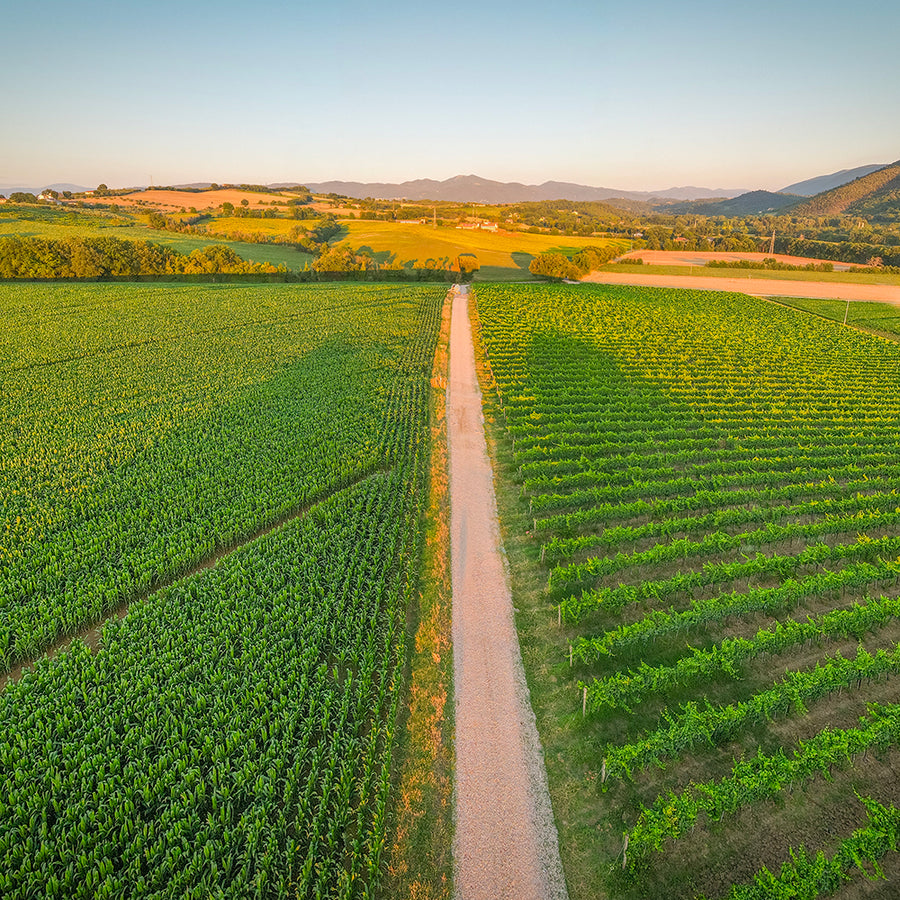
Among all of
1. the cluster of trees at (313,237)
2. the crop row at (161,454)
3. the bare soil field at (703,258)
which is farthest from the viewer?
the bare soil field at (703,258)

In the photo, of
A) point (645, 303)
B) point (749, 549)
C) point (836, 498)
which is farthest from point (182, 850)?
point (645, 303)

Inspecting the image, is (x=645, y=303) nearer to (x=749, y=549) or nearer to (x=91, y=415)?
(x=749, y=549)

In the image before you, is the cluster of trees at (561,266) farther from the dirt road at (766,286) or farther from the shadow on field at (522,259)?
the shadow on field at (522,259)

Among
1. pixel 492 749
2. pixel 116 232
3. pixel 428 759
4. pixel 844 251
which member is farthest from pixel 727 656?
pixel 844 251

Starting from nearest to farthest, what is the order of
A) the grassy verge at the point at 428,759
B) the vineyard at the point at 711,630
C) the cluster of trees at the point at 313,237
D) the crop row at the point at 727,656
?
the grassy verge at the point at 428,759, the vineyard at the point at 711,630, the crop row at the point at 727,656, the cluster of trees at the point at 313,237

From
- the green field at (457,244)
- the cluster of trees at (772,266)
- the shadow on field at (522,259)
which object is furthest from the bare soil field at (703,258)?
the shadow on field at (522,259)

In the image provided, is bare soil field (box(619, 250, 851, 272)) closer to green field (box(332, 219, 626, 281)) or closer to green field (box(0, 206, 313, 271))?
green field (box(332, 219, 626, 281))

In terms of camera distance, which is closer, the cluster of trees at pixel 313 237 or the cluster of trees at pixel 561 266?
the cluster of trees at pixel 561 266
